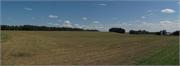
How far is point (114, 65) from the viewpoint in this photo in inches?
377

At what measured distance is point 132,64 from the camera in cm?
968

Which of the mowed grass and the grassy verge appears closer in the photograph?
the grassy verge

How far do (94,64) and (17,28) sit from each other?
66665 millimetres

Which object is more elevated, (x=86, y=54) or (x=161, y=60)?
(x=161, y=60)

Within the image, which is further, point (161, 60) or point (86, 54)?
point (86, 54)

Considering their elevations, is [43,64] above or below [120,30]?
above

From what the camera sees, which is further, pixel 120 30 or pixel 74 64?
pixel 120 30

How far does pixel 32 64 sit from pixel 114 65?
2.81 m

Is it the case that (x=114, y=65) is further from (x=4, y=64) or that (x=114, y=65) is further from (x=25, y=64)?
(x=4, y=64)

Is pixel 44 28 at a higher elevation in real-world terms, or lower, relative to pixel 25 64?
lower

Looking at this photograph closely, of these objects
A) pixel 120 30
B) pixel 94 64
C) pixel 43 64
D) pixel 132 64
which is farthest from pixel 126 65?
pixel 120 30

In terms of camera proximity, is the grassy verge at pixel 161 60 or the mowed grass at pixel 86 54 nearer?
the grassy verge at pixel 161 60

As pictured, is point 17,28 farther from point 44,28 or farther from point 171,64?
point 171,64

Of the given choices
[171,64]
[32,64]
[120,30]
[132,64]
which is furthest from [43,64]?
[120,30]
